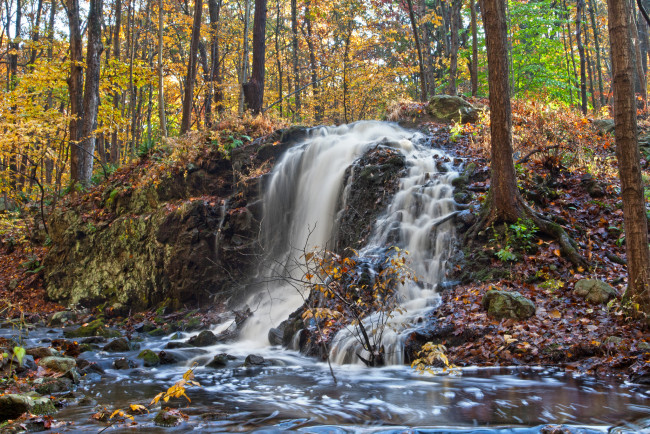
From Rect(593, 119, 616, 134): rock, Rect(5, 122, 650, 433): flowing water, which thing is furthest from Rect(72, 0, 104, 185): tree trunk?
Rect(593, 119, 616, 134): rock

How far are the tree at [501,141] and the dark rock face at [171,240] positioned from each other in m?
6.28

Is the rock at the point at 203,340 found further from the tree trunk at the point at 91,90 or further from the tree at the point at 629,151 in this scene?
the tree trunk at the point at 91,90

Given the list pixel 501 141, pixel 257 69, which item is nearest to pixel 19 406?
pixel 501 141

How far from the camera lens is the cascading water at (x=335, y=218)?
7.93 metres

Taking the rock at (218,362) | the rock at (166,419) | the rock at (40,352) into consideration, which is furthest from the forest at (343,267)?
the rock at (40,352)

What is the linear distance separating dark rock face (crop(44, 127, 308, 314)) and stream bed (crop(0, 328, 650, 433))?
5324mm

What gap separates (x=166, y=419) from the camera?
420 cm

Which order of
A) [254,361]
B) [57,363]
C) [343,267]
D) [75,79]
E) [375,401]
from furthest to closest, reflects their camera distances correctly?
[75,79] < [254,361] < [57,363] < [343,267] < [375,401]

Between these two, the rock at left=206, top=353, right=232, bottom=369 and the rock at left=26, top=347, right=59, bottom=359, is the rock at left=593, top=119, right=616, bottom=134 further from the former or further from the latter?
the rock at left=26, top=347, right=59, bottom=359

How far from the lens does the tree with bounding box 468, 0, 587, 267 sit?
7832 mm

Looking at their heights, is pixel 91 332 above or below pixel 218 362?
above

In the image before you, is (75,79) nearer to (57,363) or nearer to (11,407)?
(57,363)

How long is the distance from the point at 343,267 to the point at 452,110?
33.4 ft

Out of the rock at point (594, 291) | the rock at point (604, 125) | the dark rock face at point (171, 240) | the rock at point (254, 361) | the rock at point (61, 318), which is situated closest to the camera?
the rock at point (594, 291)
